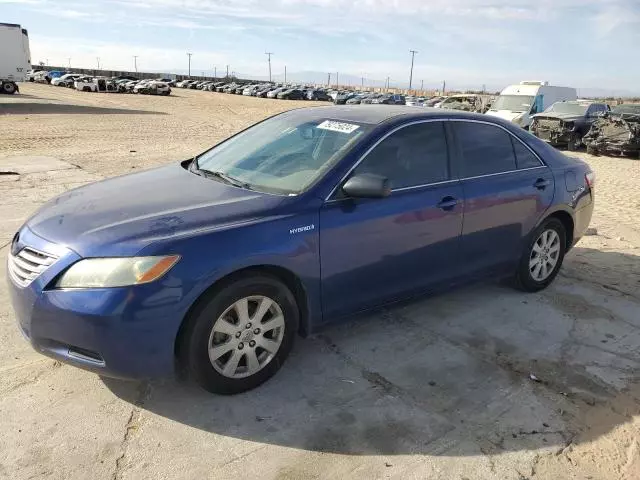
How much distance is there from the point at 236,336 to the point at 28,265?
119cm

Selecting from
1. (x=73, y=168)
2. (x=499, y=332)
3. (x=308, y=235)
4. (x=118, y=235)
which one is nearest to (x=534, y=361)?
(x=499, y=332)

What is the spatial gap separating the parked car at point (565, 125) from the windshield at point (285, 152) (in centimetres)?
1522

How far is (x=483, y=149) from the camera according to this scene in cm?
434

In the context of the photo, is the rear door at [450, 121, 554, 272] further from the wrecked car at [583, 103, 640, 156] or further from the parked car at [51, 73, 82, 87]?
the parked car at [51, 73, 82, 87]

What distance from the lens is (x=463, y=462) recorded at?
8.92ft

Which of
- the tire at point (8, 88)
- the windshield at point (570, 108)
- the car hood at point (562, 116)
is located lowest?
the tire at point (8, 88)

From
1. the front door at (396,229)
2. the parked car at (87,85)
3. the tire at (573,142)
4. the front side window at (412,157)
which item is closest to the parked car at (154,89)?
the parked car at (87,85)

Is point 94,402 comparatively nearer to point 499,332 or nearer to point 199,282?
point 199,282

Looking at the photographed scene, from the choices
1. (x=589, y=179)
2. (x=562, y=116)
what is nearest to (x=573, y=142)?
(x=562, y=116)

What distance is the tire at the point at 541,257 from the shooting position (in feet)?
15.5

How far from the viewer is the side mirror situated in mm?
3305

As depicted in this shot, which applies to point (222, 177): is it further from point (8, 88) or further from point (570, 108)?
point (8, 88)

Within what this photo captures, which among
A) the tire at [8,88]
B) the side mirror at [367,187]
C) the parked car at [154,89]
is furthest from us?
the parked car at [154,89]

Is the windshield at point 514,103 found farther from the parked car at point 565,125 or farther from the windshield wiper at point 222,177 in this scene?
the windshield wiper at point 222,177
